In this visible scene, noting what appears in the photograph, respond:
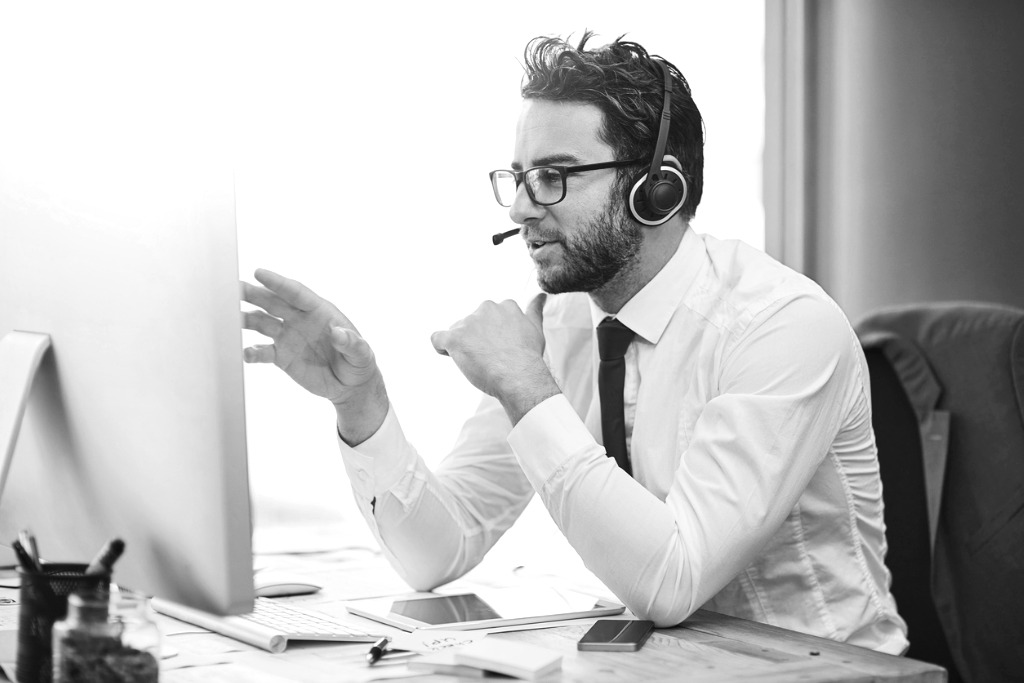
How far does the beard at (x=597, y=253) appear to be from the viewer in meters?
1.43

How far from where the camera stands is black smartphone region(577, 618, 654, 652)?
38.6 inches

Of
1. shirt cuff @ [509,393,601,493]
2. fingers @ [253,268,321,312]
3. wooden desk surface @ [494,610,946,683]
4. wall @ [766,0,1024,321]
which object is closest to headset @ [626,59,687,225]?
shirt cuff @ [509,393,601,493]

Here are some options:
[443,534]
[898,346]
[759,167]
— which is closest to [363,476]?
[443,534]

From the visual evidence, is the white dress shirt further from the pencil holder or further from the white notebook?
the pencil holder

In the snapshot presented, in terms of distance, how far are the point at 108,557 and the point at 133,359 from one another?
0.14 metres

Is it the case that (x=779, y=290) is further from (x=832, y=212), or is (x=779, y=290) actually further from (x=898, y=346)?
(x=832, y=212)

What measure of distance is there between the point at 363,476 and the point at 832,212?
1.59 meters

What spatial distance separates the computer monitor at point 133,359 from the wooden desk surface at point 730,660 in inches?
12.9

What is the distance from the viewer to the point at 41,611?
0.82 m

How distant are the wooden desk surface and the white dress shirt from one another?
7 cm

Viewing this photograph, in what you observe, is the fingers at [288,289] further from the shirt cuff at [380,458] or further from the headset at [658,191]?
the headset at [658,191]

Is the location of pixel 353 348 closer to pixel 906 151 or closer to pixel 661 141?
pixel 661 141

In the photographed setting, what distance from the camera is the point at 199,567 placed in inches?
28.0

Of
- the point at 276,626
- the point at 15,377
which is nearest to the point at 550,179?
the point at 276,626
